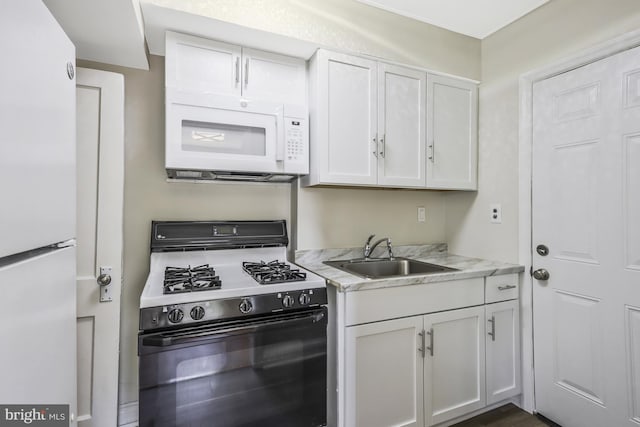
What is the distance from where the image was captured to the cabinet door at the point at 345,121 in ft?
5.93

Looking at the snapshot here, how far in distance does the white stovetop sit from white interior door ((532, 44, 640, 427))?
143cm

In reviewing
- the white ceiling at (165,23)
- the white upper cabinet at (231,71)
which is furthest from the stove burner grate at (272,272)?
the white ceiling at (165,23)

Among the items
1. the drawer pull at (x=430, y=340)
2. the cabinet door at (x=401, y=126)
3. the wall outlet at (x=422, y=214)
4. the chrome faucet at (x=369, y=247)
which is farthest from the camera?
the wall outlet at (x=422, y=214)

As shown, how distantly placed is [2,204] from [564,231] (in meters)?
2.32

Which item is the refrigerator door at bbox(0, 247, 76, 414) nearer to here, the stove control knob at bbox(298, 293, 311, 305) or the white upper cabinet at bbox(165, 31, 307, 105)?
the stove control knob at bbox(298, 293, 311, 305)

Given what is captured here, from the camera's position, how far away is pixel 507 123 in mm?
2102

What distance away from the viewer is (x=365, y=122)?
1914mm

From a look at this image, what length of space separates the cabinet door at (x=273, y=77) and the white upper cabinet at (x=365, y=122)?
80mm

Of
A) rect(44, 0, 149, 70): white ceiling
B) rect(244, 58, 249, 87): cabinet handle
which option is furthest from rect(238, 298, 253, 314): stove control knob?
rect(44, 0, 149, 70): white ceiling

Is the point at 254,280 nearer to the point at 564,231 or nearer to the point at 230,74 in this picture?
the point at 230,74

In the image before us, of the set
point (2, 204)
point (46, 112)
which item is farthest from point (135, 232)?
point (2, 204)

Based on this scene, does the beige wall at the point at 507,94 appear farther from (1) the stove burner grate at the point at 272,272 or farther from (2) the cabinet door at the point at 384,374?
(1) the stove burner grate at the point at 272,272

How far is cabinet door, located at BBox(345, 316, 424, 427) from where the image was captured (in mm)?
1536

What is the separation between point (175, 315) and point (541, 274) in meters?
2.02
